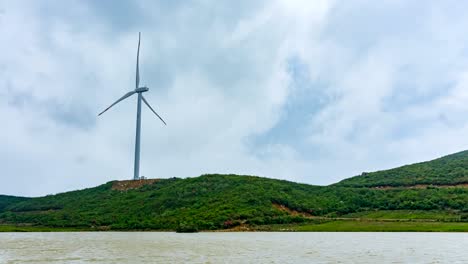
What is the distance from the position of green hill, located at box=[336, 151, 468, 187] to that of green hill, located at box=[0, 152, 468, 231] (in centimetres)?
21

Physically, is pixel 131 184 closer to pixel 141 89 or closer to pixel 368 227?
pixel 141 89

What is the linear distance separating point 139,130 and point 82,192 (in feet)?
139

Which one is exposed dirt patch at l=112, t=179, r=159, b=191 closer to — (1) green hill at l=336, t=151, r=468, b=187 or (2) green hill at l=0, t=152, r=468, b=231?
(2) green hill at l=0, t=152, r=468, b=231

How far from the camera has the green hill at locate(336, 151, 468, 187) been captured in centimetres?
12044

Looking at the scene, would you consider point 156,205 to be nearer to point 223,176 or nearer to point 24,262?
point 223,176

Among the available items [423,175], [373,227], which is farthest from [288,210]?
[423,175]

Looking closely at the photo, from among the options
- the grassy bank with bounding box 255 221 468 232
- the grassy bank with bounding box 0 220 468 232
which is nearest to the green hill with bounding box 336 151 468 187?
the grassy bank with bounding box 0 220 468 232

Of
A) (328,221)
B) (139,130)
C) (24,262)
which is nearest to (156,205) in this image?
(139,130)

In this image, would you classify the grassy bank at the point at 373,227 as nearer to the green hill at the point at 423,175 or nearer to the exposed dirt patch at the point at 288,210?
the exposed dirt patch at the point at 288,210

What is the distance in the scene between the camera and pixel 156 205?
114438 mm

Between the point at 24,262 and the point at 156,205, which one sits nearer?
the point at 24,262

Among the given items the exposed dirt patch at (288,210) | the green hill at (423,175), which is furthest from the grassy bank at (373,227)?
the green hill at (423,175)

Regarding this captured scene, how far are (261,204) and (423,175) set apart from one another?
46284mm

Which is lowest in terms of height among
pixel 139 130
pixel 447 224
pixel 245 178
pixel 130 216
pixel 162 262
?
pixel 162 262
